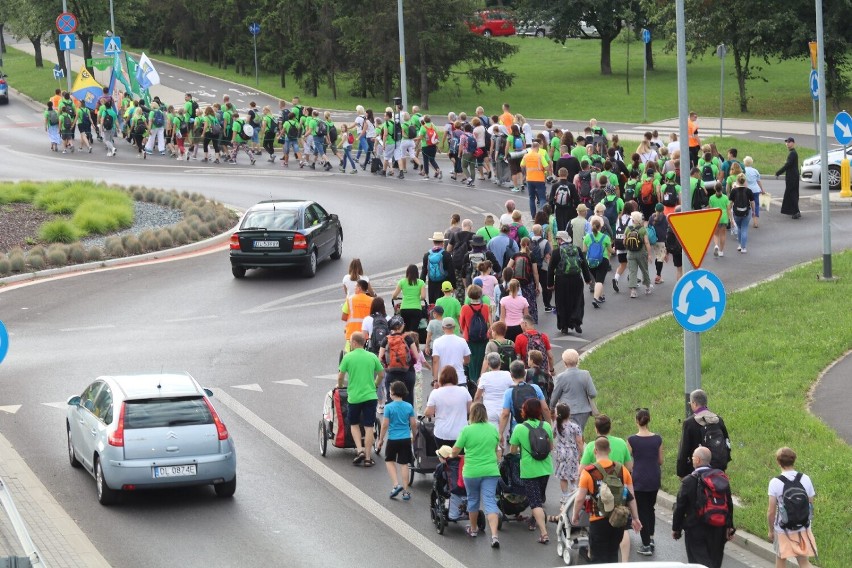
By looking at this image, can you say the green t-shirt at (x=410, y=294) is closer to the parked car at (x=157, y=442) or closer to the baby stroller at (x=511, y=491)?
the parked car at (x=157, y=442)

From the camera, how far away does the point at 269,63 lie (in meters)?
76.2

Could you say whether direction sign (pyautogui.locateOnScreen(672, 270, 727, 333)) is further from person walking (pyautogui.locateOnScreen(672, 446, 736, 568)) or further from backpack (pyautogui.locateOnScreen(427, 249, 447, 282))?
backpack (pyautogui.locateOnScreen(427, 249, 447, 282))

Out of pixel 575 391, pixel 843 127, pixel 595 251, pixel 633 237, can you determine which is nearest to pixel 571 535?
pixel 575 391

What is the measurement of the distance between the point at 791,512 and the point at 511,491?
3117mm

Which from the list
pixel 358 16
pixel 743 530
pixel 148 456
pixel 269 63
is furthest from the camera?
pixel 269 63

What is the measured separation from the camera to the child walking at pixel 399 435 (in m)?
14.2

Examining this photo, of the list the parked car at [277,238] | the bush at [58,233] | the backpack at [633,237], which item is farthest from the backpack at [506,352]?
the bush at [58,233]

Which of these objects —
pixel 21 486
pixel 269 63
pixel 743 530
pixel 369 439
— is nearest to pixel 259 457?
pixel 369 439

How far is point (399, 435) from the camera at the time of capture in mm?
14203

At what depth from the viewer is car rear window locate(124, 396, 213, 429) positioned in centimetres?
1397

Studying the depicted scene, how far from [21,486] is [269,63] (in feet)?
208

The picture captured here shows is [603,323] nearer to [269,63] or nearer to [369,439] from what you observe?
[369,439]

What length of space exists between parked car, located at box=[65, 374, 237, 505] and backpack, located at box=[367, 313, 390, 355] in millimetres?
3056

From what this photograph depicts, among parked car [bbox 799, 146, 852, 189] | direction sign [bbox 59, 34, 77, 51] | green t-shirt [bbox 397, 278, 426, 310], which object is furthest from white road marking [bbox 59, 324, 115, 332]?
direction sign [bbox 59, 34, 77, 51]
